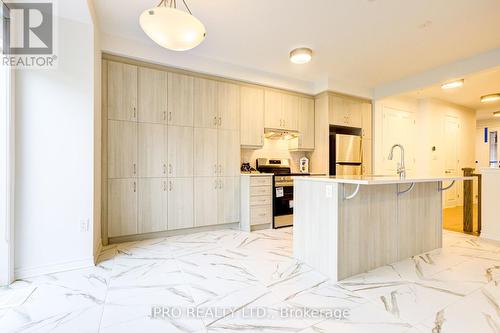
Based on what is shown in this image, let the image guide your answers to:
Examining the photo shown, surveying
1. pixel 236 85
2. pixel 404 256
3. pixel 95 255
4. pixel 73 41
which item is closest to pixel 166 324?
pixel 95 255

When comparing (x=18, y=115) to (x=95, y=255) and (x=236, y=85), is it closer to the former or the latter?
(x=95, y=255)

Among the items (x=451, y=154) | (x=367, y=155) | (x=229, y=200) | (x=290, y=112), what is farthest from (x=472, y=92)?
(x=229, y=200)

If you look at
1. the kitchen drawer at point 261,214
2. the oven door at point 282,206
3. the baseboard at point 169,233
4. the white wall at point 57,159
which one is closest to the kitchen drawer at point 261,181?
the oven door at point 282,206

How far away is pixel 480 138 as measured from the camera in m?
7.56

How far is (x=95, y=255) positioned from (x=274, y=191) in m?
2.69

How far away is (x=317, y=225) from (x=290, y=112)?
2.80 metres

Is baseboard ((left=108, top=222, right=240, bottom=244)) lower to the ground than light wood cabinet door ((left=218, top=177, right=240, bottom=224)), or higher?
lower

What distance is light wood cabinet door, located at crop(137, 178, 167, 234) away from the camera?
10.8 ft

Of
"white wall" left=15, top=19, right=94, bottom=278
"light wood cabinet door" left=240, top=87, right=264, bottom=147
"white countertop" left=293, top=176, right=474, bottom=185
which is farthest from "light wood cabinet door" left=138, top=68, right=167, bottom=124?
"white countertop" left=293, top=176, right=474, bottom=185

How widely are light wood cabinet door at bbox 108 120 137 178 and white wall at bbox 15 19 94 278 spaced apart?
0.69m

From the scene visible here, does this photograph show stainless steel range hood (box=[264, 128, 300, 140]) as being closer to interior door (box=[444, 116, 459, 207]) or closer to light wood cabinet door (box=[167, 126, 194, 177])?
light wood cabinet door (box=[167, 126, 194, 177])

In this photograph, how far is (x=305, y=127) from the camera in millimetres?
4797

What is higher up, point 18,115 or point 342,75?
point 342,75

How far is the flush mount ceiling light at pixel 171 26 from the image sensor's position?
1691 mm
